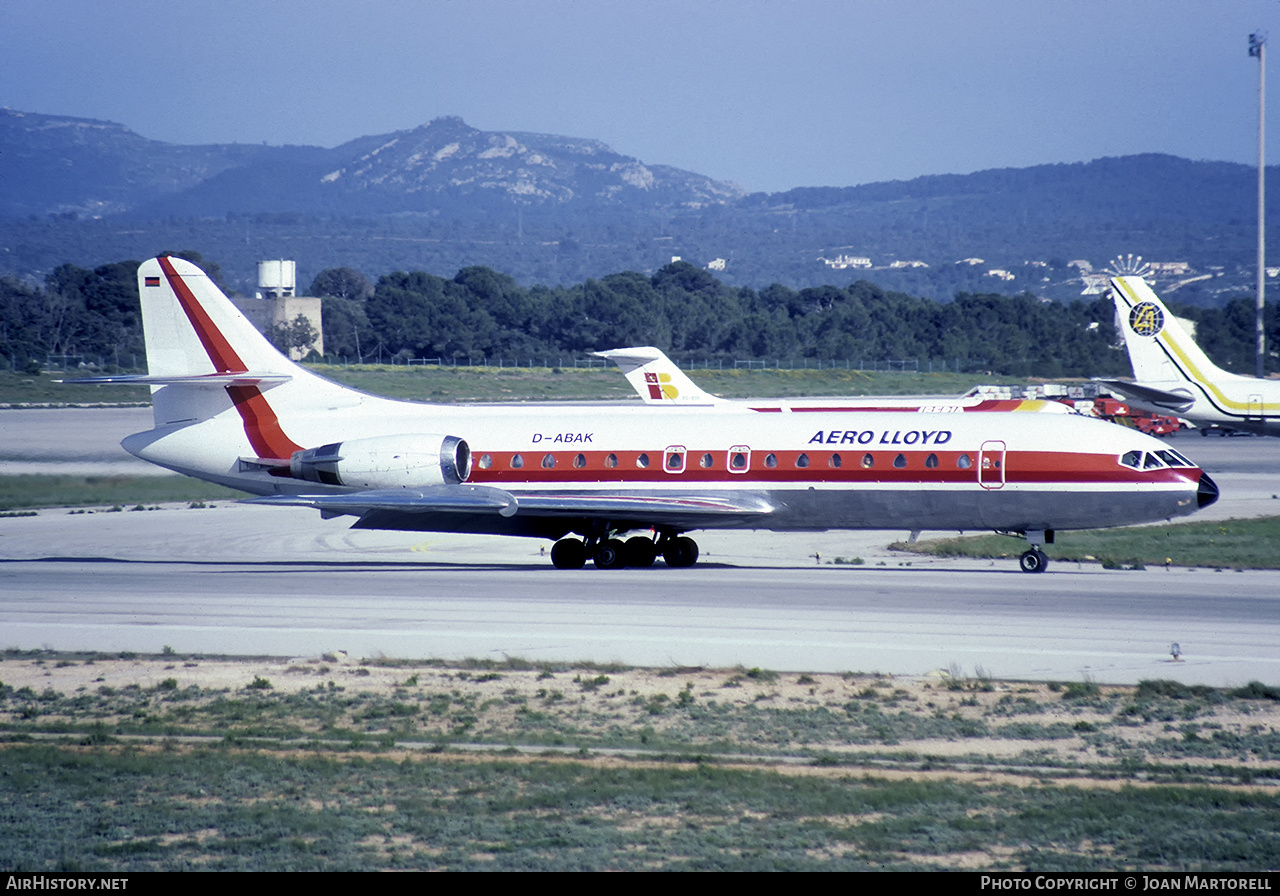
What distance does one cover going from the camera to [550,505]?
2938cm

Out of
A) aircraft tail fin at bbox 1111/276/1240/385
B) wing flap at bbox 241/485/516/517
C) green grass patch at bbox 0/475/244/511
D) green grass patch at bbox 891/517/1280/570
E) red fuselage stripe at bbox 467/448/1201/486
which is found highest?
aircraft tail fin at bbox 1111/276/1240/385

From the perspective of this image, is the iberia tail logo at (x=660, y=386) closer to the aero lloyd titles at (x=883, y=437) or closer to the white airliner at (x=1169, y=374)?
the white airliner at (x=1169, y=374)

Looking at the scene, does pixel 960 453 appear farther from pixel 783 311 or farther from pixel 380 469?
pixel 783 311

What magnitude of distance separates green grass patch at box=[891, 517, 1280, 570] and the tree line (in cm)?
9655

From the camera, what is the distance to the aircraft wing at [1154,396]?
189 ft

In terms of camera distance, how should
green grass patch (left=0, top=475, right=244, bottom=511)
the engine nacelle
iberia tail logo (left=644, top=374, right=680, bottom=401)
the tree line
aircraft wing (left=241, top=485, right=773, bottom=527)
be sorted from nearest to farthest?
aircraft wing (left=241, top=485, right=773, bottom=527) < the engine nacelle < green grass patch (left=0, top=475, right=244, bottom=511) < iberia tail logo (left=644, top=374, right=680, bottom=401) < the tree line

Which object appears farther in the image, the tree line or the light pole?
the tree line

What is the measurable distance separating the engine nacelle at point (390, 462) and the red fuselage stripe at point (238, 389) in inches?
36.7

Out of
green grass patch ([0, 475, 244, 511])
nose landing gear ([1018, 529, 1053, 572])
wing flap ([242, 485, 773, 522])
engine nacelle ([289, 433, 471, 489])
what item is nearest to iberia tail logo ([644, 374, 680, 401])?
green grass patch ([0, 475, 244, 511])

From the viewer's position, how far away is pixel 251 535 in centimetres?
3741

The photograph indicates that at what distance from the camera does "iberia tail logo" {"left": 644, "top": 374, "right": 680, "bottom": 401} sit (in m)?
49.2

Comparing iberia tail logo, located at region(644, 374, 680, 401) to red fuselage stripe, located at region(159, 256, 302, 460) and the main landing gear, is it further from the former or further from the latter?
red fuselage stripe, located at region(159, 256, 302, 460)

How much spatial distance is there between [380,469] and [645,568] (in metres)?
6.30

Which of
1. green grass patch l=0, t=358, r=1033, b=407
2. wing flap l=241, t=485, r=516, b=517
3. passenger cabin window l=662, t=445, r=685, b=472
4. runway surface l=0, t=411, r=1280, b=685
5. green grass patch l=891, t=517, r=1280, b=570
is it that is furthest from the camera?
green grass patch l=0, t=358, r=1033, b=407
